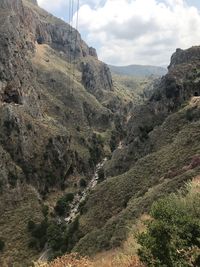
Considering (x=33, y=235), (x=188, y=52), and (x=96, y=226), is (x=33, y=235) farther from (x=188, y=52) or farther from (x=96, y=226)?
(x=188, y=52)

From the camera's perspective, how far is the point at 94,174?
16388 cm

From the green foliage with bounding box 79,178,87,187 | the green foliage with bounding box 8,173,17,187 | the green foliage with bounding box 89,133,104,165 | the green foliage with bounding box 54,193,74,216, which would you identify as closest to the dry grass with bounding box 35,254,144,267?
the green foliage with bounding box 54,193,74,216

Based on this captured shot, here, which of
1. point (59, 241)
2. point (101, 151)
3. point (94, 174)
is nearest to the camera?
point (59, 241)

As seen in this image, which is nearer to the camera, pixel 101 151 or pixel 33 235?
pixel 33 235

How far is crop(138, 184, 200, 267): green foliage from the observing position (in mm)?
14164

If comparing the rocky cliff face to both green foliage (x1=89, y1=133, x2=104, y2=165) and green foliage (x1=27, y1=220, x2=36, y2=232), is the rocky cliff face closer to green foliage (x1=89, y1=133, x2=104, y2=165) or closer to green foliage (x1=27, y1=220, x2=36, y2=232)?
green foliage (x1=27, y1=220, x2=36, y2=232)

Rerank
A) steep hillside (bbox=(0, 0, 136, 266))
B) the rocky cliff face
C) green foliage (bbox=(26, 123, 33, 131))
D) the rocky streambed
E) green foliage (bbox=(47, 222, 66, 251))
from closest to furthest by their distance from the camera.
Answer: green foliage (bbox=(47, 222, 66, 251)) < steep hillside (bbox=(0, 0, 136, 266)) < the rocky streambed < the rocky cliff face < green foliage (bbox=(26, 123, 33, 131))

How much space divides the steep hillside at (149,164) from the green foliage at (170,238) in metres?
28.1

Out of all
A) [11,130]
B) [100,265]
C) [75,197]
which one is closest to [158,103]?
[75,197]

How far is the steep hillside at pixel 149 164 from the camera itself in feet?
189

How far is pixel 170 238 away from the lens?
15.0 meters

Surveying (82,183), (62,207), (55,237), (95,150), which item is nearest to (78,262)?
(55,237)

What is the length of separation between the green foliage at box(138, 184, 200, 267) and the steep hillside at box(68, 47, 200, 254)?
92.2 feet

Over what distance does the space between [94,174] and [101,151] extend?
83.1 ft
